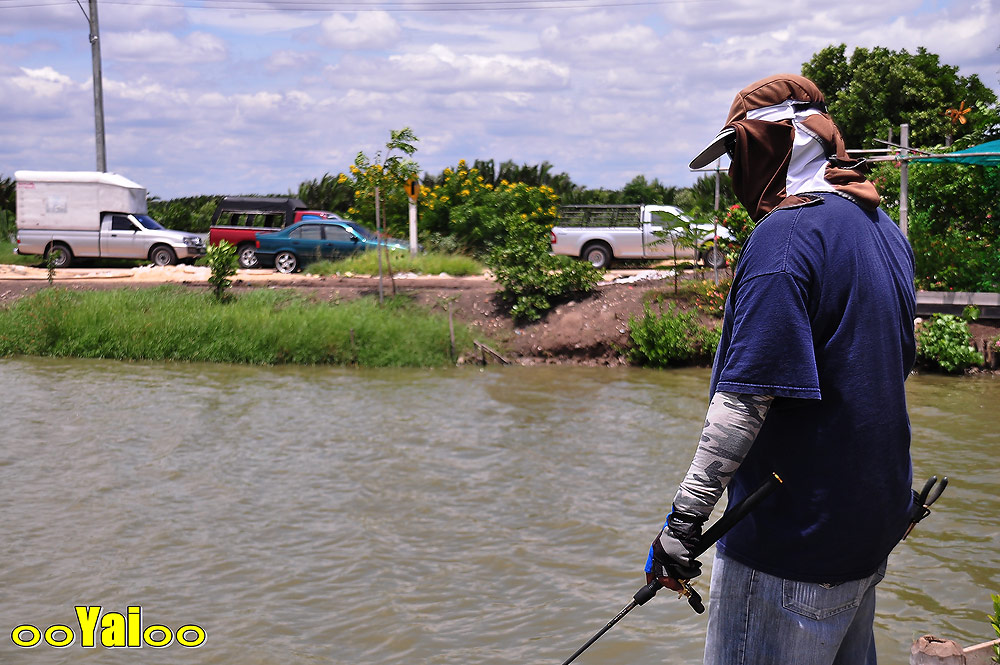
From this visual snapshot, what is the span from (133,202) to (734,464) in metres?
25.2

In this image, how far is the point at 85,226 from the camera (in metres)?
24.5

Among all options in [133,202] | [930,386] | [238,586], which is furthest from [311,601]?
[133,202]

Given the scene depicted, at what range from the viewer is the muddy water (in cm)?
562

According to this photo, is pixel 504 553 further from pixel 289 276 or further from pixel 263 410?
pixel 289 276

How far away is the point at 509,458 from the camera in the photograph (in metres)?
9.90

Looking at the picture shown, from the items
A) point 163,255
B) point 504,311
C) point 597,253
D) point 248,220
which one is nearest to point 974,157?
point 504,311

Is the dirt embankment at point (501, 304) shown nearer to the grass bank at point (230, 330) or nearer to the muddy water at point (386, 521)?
the grass bank at point (230, 330)

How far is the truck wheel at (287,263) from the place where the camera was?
22.2m

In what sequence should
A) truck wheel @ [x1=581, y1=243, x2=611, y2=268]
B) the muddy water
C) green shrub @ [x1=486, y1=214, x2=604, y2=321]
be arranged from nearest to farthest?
the muddy water, green shrub @ [x1=486, y1=214, x2=604, y2=321], truck wheel @ [x1=581, y1=243, x2=611, y2=268]

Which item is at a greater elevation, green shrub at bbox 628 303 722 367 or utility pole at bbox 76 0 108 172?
utility pole at bbox 76 0 108 172

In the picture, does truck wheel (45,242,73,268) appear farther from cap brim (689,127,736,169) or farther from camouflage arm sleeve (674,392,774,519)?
camouflage arm sleeve (674,392,774,519)

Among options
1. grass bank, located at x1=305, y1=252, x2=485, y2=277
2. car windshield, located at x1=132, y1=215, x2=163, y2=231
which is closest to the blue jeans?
grass bank, located at x1=305, y1=252, x2=485, y2=277

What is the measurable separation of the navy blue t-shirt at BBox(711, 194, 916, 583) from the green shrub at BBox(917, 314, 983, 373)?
483 inches

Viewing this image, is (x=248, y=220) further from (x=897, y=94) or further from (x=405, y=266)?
(x=897, y=94)
